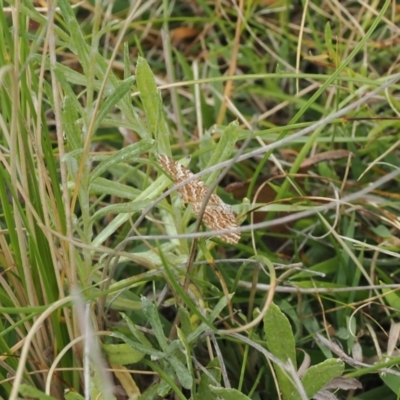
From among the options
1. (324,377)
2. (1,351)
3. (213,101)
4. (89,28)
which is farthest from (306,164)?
(89,28)

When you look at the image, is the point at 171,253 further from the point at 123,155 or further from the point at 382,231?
the point at 382,231

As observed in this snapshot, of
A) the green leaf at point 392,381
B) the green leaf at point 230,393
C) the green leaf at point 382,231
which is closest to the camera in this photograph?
the green leaf at point 230,393

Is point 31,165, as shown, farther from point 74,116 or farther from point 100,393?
point 100,393

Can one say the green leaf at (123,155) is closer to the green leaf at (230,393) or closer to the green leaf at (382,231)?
the green leaf at (230,393)

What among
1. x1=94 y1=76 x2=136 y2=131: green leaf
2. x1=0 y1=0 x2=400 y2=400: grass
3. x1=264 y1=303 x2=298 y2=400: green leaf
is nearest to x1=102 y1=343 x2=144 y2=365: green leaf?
x1=0 y1=0 x2=400 y2=400: grass

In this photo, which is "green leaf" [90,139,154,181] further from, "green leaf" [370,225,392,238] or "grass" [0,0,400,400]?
"green leaf" [370,225,392,238]

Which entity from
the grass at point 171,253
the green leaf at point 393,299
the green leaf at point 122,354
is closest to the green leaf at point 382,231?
the grass at point 171,253
